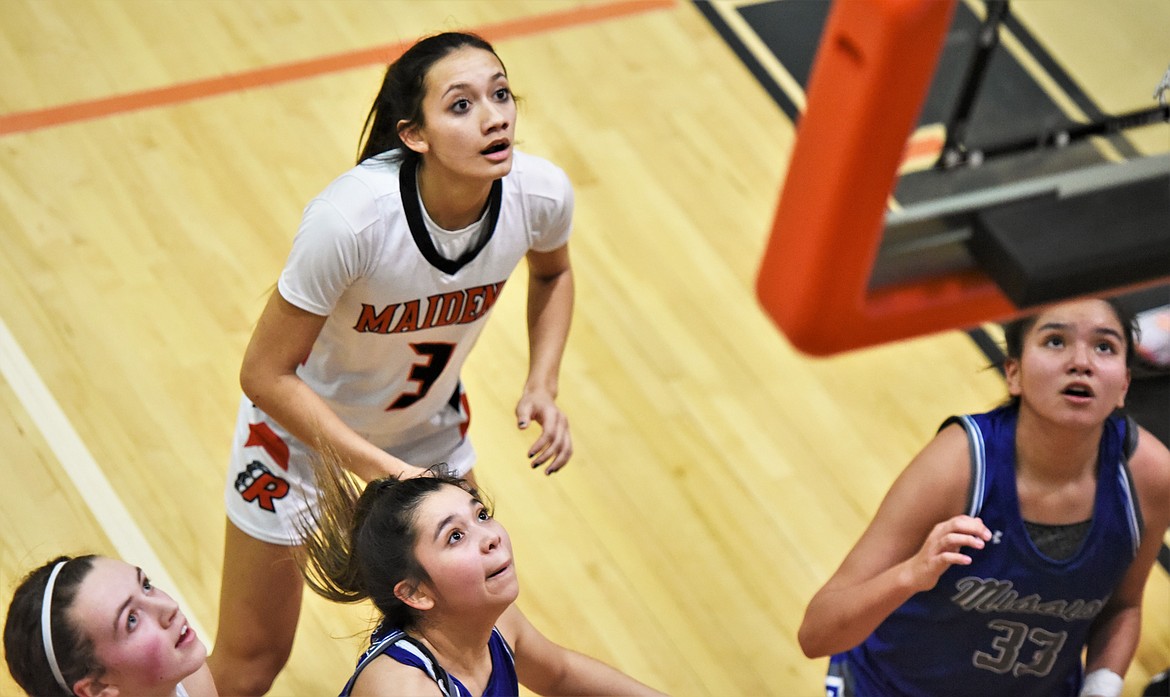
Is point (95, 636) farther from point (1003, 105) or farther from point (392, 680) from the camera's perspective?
point (1003, 105)

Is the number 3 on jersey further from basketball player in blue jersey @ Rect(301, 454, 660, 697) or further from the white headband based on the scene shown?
the white headband

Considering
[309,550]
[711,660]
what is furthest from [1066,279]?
[711,660]

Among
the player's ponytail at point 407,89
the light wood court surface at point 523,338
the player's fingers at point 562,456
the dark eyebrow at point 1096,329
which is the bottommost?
the light wood court surface at point 523,338

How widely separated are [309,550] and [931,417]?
2112 mm

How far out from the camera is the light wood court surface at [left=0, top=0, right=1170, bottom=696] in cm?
386

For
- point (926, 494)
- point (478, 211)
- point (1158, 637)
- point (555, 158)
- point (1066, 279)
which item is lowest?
point (1158, 637)

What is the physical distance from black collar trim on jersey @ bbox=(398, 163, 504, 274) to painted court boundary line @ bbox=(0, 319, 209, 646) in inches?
49.3

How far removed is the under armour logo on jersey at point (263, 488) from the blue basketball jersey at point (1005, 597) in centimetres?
118

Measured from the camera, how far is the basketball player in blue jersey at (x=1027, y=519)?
8.89 ft

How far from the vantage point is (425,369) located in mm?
3014

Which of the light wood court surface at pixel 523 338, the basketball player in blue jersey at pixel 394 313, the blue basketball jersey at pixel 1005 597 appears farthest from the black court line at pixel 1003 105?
the light wood court surface at pixel 523 338

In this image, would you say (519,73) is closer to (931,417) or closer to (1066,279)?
(931,417)

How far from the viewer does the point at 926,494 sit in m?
2.76

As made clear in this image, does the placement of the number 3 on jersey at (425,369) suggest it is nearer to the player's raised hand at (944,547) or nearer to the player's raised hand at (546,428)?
the player's raised hand at (546,428)
